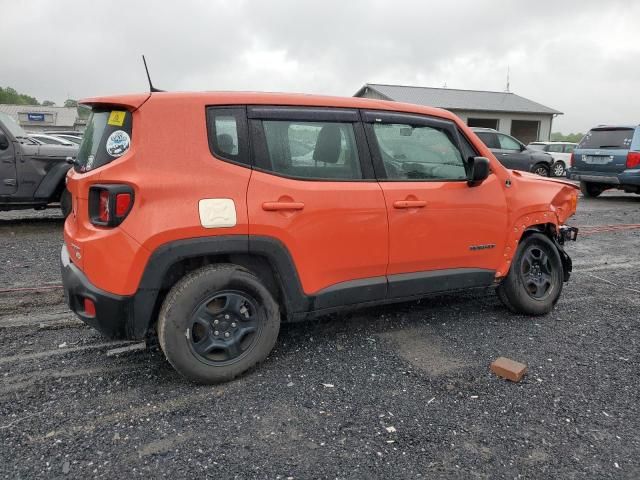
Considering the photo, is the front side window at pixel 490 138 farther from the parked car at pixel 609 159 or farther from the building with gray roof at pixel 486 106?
the building with gray roof at pixel 486 106

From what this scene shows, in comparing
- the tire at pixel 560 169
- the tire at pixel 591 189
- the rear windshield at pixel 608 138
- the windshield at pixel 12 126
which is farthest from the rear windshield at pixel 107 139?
the tire at pixel 560 169

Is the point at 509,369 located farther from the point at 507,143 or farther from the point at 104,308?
the point at 507,143

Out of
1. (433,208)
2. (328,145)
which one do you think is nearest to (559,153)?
(433,208)

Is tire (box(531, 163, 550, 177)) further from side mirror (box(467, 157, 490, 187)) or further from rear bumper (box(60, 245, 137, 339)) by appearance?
rear bumper (box(60, 245, 137, 339))

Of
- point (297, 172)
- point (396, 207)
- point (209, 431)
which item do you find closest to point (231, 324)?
point (209, 431)

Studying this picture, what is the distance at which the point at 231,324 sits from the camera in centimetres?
303

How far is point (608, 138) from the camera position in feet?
40.0

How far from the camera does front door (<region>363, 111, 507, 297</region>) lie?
3445 millimetres

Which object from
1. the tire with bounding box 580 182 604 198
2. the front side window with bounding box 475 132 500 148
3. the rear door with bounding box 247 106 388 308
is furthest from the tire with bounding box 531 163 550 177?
the rear door with bounding box 247 106 388 308

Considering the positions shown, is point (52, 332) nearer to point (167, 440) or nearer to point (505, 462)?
point (167, 440)

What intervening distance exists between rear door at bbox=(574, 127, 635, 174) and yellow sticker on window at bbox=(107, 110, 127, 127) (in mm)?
12132

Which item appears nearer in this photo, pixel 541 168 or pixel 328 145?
pixel 328 145

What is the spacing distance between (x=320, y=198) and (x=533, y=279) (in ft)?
7.28

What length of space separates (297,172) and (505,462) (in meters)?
1.98
